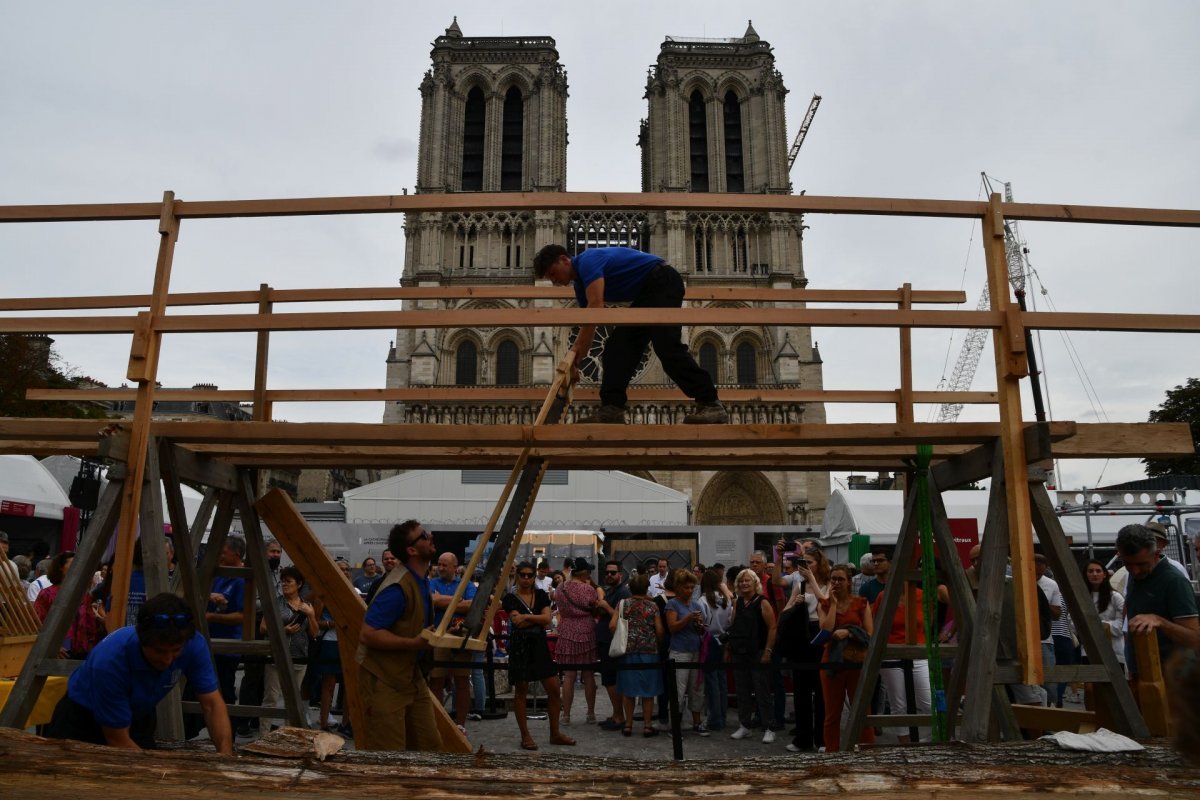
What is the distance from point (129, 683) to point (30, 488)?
43.5ft

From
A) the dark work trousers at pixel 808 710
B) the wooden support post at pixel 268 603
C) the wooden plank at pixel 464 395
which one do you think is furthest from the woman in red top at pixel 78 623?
the dark work trousers at pixel 808 710

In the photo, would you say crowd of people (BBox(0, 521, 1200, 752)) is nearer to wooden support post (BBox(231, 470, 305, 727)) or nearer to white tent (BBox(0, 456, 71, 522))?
wooden support post (BBox(231, 470, 305, 727))

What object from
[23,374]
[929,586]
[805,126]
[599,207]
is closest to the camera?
[599,207]

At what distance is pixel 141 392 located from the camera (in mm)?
4602

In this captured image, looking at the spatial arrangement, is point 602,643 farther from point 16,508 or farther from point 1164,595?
point 16,508

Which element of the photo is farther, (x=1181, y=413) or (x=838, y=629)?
(x=1181, y=413)

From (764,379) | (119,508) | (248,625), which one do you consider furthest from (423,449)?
(764,379)

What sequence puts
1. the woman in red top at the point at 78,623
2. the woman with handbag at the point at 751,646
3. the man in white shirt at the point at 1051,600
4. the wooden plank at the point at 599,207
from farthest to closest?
the woman with handbag at the point at 751,646
the man in white shirt at the point at 1051,600
the woman in red top at the point at 78,623
the wooden plank at the point at 599,207

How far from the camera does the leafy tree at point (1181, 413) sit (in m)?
37.1

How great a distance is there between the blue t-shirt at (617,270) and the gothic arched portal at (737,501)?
1493 inches

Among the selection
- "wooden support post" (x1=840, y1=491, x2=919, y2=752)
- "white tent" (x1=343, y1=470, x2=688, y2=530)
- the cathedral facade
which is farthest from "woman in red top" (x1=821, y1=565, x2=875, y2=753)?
the cathedral facade

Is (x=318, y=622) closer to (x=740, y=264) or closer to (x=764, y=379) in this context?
(x=764, y=379)

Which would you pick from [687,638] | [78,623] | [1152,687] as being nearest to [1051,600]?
[687,638]

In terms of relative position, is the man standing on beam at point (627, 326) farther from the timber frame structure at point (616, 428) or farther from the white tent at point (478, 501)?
the white tent at point (478, 501)
